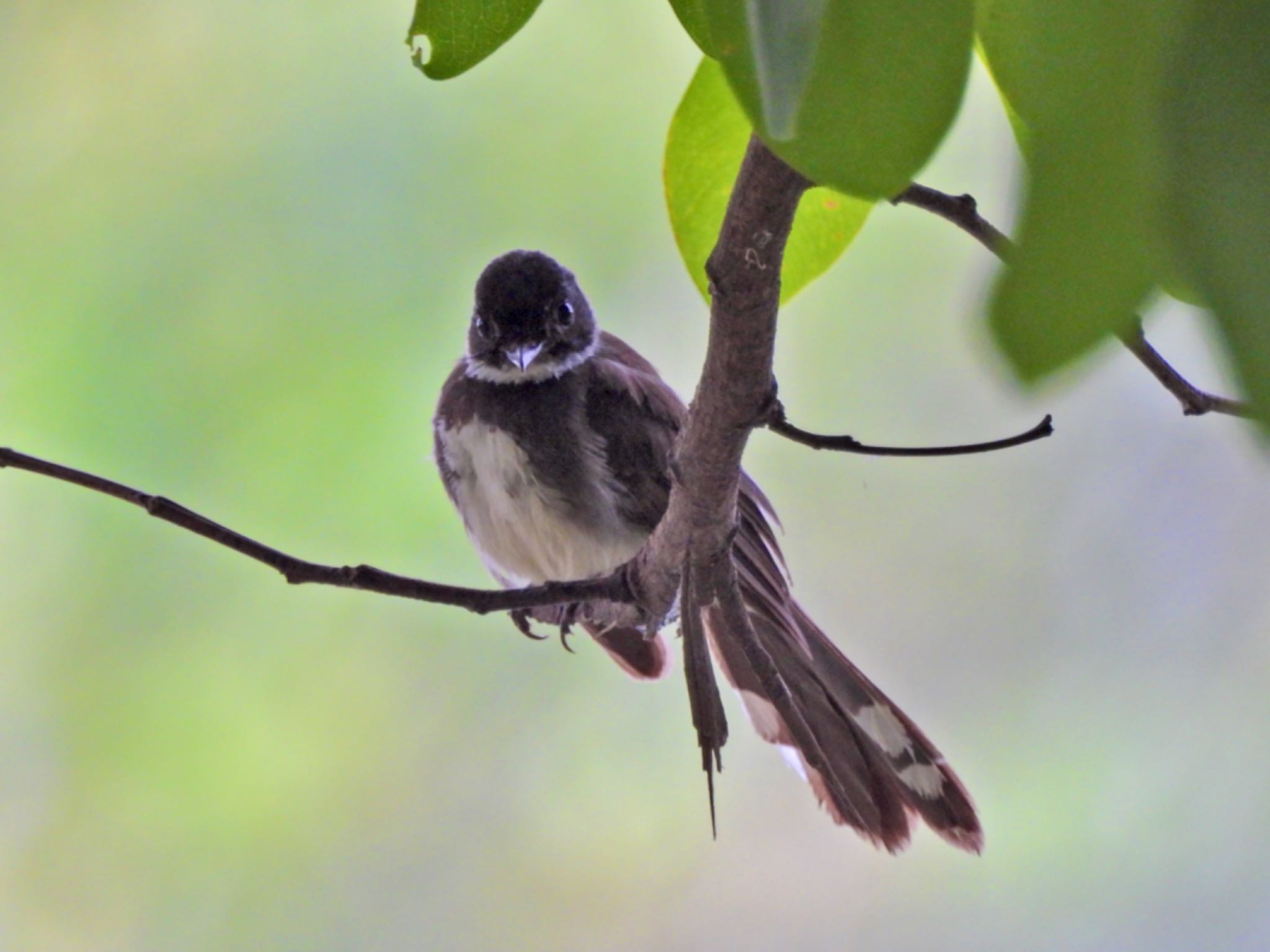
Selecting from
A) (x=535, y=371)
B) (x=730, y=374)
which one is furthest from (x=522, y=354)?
(x=730, y=374)

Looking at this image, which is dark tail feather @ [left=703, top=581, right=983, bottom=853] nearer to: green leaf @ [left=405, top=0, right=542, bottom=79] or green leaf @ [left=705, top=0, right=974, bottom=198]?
green leaf @ [left=405, top=0, right=542, bottom=79]

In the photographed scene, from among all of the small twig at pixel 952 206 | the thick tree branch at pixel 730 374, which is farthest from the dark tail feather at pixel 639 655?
the small twig at pixel 952 206

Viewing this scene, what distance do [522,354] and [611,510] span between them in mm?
416

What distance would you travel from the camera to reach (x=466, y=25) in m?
0.80

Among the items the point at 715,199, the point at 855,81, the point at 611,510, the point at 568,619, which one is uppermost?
the point at 611,510

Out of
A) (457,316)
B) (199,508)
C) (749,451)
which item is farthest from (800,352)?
(199,508)

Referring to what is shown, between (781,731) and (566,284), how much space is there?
1.10 meters

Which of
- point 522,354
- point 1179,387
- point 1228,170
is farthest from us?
point 522,354

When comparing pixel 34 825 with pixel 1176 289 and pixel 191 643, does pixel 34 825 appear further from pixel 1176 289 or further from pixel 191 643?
pixel 1176 289

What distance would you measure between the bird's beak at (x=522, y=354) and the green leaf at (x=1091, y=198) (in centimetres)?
221

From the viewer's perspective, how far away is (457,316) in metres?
3.24

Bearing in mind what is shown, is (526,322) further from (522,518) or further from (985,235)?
(985,235)

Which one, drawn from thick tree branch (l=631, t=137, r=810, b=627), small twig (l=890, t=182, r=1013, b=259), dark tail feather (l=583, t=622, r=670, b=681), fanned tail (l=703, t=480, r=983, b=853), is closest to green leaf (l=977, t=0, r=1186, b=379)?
thick tree branch (l=631, t=137, r=810, b=627)

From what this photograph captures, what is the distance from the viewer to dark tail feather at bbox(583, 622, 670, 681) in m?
2.72
